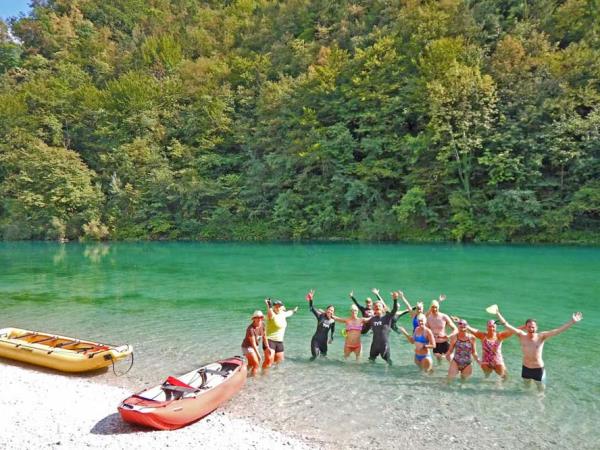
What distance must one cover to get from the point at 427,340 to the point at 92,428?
20.1 ft

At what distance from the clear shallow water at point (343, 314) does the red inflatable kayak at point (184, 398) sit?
0.40 metres

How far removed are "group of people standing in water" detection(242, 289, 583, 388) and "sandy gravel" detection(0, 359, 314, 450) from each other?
229 centimetres

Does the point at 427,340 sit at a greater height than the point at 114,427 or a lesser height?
greater

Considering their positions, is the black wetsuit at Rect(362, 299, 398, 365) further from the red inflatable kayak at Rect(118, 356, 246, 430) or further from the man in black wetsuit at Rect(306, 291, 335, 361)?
the red inflatable kayak at Rect(118, 356, 246, 430)

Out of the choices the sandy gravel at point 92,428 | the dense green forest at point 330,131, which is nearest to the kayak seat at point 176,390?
the sandy gravel at point 92,428

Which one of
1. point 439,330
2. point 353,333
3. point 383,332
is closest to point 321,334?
point 353,333

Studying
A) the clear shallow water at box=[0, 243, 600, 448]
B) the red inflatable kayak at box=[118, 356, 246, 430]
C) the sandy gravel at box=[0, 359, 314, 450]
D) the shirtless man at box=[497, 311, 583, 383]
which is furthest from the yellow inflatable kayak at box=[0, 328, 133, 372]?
the shirtless man at box=[497, 311, 583, 383]

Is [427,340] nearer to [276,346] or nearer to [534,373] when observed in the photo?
[534,373]

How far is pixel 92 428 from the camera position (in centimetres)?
634

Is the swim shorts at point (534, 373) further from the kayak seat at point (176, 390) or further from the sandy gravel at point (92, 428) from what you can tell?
the kayak seat at point (176, 390)

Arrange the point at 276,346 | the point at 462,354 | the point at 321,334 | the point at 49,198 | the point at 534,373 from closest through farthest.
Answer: the point at 534,373 → the point at 462,354 → the point at 276,346 → the point at 321,334 → the point at 49,198

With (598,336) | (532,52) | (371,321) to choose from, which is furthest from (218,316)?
(532,52)

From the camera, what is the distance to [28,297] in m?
18.0

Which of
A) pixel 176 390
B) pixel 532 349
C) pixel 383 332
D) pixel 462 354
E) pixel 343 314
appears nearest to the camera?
pixel 176 390
